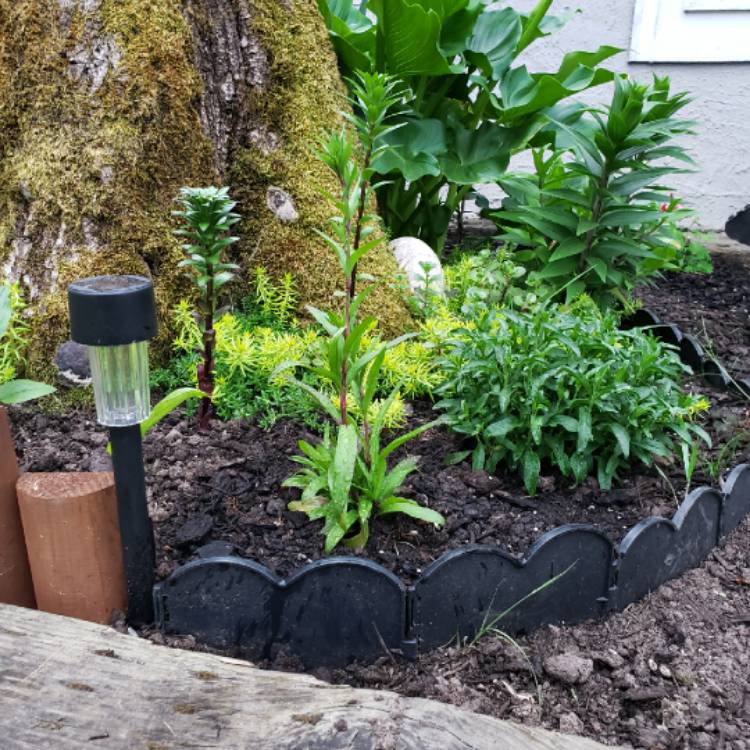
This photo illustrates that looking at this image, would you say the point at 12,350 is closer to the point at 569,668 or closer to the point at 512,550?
the point at 512,550

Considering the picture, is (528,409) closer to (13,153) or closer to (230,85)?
(230,85)

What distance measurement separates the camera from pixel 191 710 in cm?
153

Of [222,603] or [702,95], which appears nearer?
[222,603]

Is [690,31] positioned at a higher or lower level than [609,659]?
higher

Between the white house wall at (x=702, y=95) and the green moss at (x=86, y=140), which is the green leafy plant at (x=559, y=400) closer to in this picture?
the green moss at (x=86, y=140)

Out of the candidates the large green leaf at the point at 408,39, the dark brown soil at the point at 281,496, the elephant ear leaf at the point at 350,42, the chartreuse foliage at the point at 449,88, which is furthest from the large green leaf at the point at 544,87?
the dark brown soil at the point at 281,496

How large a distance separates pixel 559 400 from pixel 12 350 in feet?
5.98

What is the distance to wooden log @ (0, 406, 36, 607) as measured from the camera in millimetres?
1925

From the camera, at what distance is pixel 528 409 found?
2.58 m

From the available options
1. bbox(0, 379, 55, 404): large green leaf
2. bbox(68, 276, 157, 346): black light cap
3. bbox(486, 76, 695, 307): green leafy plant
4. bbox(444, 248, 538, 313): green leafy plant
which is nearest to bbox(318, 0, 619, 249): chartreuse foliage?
bbox(486, 76, 695, 307): green leafy plant

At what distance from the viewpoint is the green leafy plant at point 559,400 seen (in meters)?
2.57

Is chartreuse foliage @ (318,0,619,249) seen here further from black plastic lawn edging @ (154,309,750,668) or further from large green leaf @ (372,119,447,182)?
black plastic lawn edging @ (154,309,750,668)

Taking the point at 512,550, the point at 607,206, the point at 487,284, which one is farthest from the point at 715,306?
the point at 512,550

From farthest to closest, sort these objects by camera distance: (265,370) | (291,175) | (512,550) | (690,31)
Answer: (690,31), (291,175), (265,370), (512,550)
